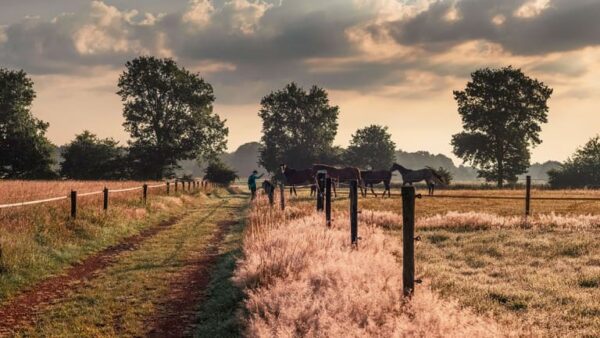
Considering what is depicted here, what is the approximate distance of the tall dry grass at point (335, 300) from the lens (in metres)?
4.79

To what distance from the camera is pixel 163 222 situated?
18.8 m

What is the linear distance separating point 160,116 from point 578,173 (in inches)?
2065

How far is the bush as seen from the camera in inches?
2308

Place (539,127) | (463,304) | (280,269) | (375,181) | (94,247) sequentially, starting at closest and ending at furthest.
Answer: (463,304) < (280,269) < (94,247) < (375,181) < (539,127)

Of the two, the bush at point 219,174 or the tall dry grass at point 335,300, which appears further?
the bush at point 219,174

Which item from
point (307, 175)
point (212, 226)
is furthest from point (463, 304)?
point (307, 175)

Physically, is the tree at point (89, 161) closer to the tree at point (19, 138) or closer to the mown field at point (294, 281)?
the tree at point (19, 138)

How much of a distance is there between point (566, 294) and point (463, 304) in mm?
1958

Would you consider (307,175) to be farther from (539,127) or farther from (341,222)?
(539,127)

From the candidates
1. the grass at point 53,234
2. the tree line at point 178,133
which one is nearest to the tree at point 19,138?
the tree line at point 178,133

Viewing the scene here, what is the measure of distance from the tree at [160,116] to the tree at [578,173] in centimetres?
4504

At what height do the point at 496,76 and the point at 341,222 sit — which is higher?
the point at 496,76

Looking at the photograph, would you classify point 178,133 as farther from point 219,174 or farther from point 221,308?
point 221,308

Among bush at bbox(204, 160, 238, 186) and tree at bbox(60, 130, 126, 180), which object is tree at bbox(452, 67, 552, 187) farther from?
tree at bbox(60, 130, 126, 180)
